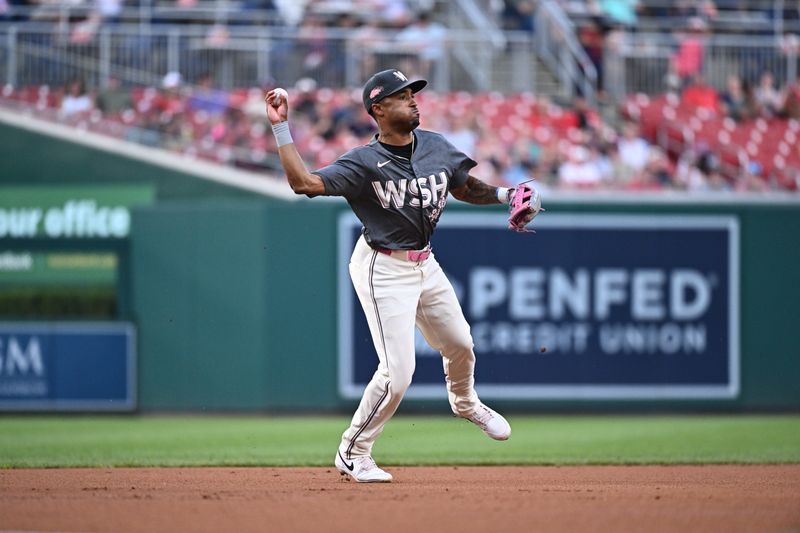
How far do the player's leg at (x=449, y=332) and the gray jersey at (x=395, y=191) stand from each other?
251 mm

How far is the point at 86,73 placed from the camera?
17.2 meters

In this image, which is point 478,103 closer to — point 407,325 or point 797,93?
point 797,93

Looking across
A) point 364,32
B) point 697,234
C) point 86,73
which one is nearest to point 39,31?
point 86,73

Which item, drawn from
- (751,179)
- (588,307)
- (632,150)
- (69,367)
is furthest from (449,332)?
(632,150)

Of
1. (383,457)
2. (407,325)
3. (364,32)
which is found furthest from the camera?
(364,32)

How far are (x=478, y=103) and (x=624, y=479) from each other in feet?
34.5

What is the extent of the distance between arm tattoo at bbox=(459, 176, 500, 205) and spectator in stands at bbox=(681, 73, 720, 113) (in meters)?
11.5

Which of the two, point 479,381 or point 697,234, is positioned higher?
point 697,234

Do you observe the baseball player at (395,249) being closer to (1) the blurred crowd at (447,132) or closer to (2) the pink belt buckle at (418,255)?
(2) the pink belt buckle at (418,255)

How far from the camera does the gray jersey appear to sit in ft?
23.2

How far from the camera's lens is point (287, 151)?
664cm

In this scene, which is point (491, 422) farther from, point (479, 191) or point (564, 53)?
point (564, 53)

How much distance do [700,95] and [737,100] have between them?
559 millimetres

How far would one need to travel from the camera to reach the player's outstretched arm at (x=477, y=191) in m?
7.61
